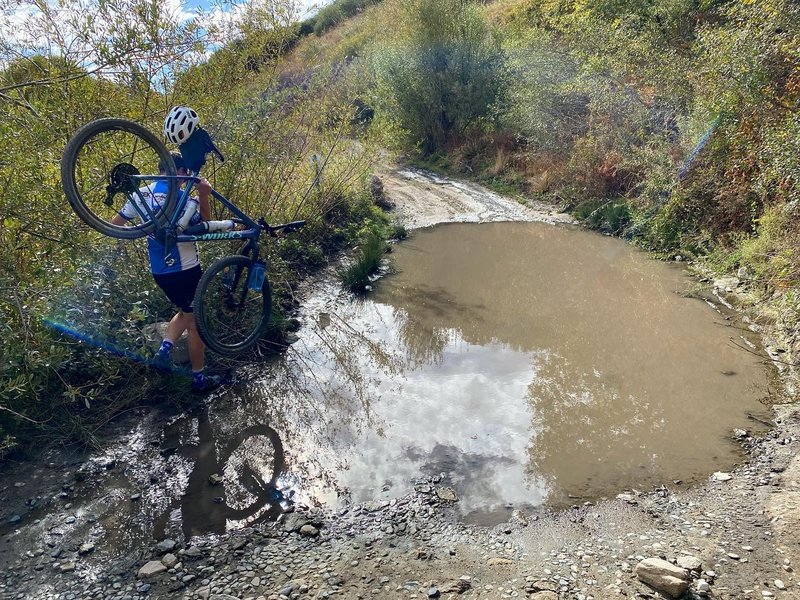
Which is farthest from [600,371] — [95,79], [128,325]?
[95,79]

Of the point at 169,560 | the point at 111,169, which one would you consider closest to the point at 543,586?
the point at 169,560

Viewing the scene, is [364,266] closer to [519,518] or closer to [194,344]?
[194,344]

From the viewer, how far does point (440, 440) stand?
182 inches

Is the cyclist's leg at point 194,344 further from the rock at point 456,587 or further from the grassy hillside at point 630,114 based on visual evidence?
the grassy hillside at point 630,114

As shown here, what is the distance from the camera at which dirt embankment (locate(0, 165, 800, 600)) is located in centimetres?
304

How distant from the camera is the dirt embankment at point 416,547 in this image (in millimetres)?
3041

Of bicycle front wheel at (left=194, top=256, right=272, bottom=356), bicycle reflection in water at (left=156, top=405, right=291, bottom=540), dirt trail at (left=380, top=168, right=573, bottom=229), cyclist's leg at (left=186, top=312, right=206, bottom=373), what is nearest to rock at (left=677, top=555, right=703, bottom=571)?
bicycle reflection in water at (left=156, top=405, right=291, bottom=540)

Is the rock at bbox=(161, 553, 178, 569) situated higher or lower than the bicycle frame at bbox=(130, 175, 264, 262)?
lower

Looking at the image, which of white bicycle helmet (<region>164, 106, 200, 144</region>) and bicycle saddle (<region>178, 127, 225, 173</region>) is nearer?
white bicycle helmet (<region>164, 106, 200, 144</region>)

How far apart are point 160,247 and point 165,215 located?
0.30 m

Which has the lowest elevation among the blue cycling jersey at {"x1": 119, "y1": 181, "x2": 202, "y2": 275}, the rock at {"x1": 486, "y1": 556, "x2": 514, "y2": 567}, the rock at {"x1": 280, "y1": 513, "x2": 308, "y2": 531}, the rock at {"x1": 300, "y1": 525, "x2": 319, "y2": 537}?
the rock at {"x1": 486, "y1": 556, "x2": 514, "y2": 567}

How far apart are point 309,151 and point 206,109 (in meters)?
2.46

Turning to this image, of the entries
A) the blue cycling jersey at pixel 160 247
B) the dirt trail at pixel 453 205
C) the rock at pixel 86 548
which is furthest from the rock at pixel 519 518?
the dirt trail at pixel 453 205

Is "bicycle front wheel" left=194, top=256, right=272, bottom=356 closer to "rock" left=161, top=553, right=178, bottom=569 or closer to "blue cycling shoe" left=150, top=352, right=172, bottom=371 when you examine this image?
"blue cycling shoe" left=150, top=352, right=172, bottom=371
